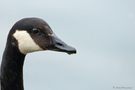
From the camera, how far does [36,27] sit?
21.0m

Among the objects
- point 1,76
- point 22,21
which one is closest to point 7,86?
point 1,76

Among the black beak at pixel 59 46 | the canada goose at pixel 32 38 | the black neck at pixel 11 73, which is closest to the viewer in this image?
the black beak at pixel 59 46

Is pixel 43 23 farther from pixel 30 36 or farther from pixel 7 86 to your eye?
pixel 7 86

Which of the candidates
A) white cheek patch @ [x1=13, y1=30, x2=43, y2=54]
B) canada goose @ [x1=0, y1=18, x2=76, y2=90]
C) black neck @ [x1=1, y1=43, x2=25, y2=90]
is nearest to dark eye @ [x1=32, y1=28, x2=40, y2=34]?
canada goose @ [x1=0, y1=18, x2=76, y2=90]

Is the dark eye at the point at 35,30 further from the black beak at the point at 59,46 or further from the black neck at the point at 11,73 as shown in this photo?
the black neck at the point at 11,73

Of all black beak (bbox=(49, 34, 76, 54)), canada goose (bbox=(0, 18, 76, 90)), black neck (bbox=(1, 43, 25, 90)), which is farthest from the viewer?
black neck (bbox=(1, 43, 25, 90))

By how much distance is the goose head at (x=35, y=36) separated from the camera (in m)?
21.0

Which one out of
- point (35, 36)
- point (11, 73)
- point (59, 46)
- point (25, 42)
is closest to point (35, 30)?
point (35, 36)

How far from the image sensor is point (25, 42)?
21.1 m

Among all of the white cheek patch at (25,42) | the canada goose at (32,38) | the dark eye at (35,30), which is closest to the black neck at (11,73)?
the canada goose at (32,38)

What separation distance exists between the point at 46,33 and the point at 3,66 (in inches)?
54.4

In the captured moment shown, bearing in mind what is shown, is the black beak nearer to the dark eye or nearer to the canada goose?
the canada goose

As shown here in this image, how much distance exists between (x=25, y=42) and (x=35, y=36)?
0.81 ft

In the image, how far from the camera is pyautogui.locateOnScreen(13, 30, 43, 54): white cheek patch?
21062mm
